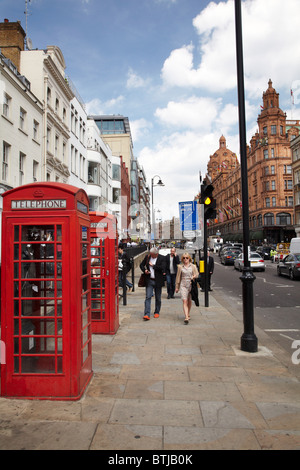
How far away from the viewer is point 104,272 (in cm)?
756

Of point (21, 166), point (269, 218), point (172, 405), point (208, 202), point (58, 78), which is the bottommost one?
point (172, 405)

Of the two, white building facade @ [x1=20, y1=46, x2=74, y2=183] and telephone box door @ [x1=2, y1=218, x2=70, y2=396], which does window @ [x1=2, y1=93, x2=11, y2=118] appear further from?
telephone box door @ [x1=2, y1=218, x2=70, y2=396]

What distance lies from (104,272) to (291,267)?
15833mm

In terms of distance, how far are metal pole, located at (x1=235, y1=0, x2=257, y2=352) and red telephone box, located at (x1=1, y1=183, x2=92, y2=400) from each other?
3247mm

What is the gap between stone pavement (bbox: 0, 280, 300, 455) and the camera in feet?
11.0

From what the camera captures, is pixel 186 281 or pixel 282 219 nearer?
pixel 186 281

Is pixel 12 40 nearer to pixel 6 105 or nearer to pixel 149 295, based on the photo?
pixel 6 105

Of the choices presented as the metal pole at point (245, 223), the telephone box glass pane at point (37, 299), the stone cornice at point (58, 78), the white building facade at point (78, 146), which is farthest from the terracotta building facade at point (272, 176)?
the telephone box glass pane at point (37, 299)

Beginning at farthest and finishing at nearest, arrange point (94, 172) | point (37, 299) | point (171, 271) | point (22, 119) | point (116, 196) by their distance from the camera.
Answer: point (116, 196)
point (94, 172)
point (22, 119)
point (171, 271)
point (37, 299)

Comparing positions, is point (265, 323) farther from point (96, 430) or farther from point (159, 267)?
point (96, 430)

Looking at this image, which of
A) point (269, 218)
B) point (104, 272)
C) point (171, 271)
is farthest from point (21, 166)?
point (269, 218)

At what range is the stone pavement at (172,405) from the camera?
11.0ft

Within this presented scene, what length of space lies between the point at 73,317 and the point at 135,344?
2921 mm

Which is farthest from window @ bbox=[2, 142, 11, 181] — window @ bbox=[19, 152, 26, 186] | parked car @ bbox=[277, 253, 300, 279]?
parked car @ bbox=[277, 253, 300, 279]
